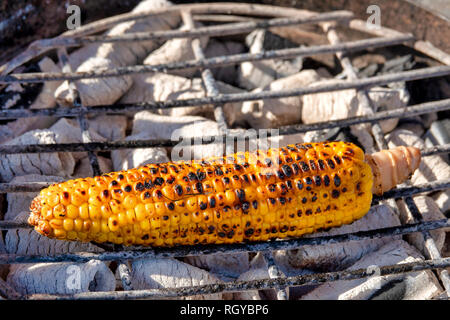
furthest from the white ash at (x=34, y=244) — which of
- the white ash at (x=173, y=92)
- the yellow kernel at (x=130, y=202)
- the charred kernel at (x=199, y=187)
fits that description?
the white ash at (x=173, y=92)

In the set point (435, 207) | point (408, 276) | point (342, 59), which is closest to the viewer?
point (408, 276)

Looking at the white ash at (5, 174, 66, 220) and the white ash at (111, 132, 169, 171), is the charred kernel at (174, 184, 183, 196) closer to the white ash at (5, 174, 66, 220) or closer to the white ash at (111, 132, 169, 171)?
the white ash at (111, 132, 169, 171)

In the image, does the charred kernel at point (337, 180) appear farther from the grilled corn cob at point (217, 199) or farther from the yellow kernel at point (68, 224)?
the yellow kernel at point (68, 224)

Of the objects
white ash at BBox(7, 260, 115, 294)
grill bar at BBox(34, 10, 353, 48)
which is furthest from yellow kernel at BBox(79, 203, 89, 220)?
grill bar at BBox(34, 10, 353, 48)

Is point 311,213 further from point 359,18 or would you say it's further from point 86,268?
point 359,18

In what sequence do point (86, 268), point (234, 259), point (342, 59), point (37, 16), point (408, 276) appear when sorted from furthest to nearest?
1. point (37, 16)
2. point (342, 59)
3. point (234, 259)
4. point (408, 276)
5. point (86, 268)

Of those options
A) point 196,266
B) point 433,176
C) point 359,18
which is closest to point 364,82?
point 433,176

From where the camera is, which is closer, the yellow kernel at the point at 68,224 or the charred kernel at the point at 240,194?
the yellow kernel at the point at 68,224
